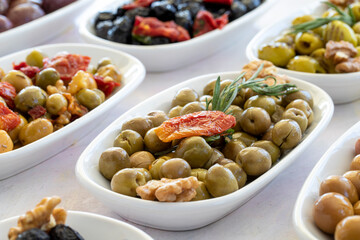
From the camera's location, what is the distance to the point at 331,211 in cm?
79

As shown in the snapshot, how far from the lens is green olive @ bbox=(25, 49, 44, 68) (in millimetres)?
1400

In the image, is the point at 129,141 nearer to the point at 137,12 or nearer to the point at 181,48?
the point at 181,48

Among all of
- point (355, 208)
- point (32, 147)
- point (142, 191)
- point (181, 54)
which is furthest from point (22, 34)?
point (355, 208)

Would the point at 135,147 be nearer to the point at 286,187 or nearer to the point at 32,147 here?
the point at 32,147

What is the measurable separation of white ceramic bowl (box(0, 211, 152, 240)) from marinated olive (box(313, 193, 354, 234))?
30cm

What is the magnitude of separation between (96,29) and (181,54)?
1.18ft

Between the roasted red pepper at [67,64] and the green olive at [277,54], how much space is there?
52 centimetres

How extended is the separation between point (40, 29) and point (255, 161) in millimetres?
1059

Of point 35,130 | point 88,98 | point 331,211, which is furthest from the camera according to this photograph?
point 88,98

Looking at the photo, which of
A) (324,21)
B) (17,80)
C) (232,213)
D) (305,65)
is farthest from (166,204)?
(324,21)

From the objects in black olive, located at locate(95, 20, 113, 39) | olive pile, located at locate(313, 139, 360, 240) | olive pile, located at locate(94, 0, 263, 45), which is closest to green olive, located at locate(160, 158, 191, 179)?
olive pile, located at locate(313, 139, 360, 240)

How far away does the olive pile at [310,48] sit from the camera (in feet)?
4.53

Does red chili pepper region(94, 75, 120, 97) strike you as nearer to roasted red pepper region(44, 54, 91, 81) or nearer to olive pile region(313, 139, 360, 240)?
roasted red pepper region(44, 54, 91, 81)

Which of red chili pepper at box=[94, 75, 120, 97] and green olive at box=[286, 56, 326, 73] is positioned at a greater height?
green olive at box=[286, 56, 326, 73]
